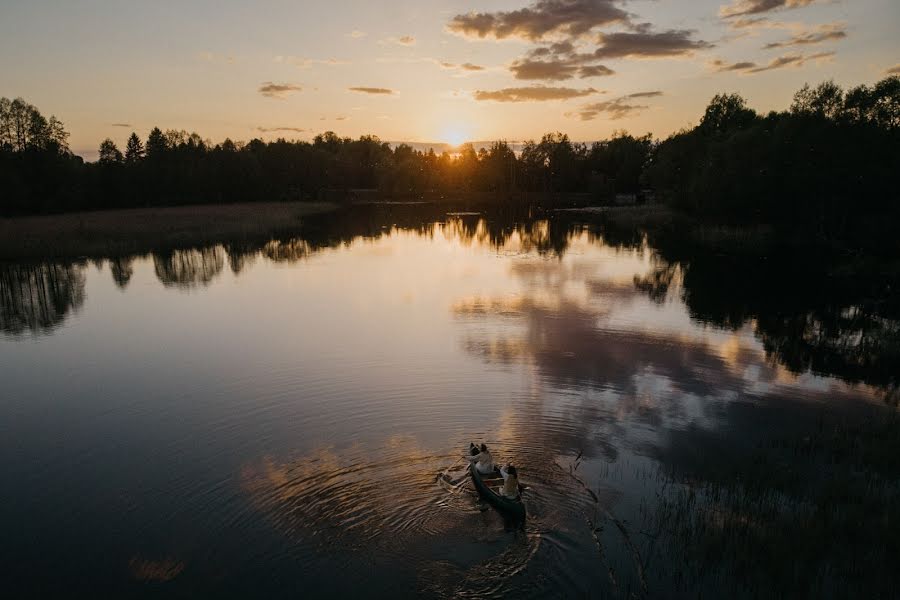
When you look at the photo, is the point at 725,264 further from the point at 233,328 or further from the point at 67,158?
the point at 67,158

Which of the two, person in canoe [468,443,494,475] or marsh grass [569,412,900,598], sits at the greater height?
person in canoe [468,443,494,475]

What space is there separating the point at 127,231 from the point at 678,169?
101m

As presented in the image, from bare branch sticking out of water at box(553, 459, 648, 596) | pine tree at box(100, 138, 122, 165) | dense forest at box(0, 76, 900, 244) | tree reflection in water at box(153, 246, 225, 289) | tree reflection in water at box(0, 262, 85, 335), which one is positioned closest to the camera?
bare branch sticking out of water at box(553, 459, 648, 596)

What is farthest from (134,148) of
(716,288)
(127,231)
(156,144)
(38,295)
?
(716,288)

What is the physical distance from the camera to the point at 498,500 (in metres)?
14.4

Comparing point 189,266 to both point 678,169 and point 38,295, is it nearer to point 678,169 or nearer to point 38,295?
point 38,295

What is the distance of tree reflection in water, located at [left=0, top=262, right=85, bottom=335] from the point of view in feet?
117

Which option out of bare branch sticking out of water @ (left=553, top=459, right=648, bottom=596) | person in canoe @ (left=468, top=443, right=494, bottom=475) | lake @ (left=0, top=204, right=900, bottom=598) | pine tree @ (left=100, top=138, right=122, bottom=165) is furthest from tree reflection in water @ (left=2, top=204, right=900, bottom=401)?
pine tree @ (left=100, top=138, right=122, bottom=165)

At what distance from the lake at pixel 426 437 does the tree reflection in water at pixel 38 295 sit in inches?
17.1

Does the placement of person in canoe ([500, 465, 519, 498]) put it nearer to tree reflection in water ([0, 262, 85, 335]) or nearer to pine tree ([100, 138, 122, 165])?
tree reflection in water ([0, 262, 85, 335])

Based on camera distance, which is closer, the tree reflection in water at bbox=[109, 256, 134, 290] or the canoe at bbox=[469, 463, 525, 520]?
the canoe at bbox=[469, 463, 525, 520]

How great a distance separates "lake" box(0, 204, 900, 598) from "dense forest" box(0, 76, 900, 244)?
83.5ft

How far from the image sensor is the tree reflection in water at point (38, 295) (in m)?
35.7

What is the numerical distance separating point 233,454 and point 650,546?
13.1 metres
